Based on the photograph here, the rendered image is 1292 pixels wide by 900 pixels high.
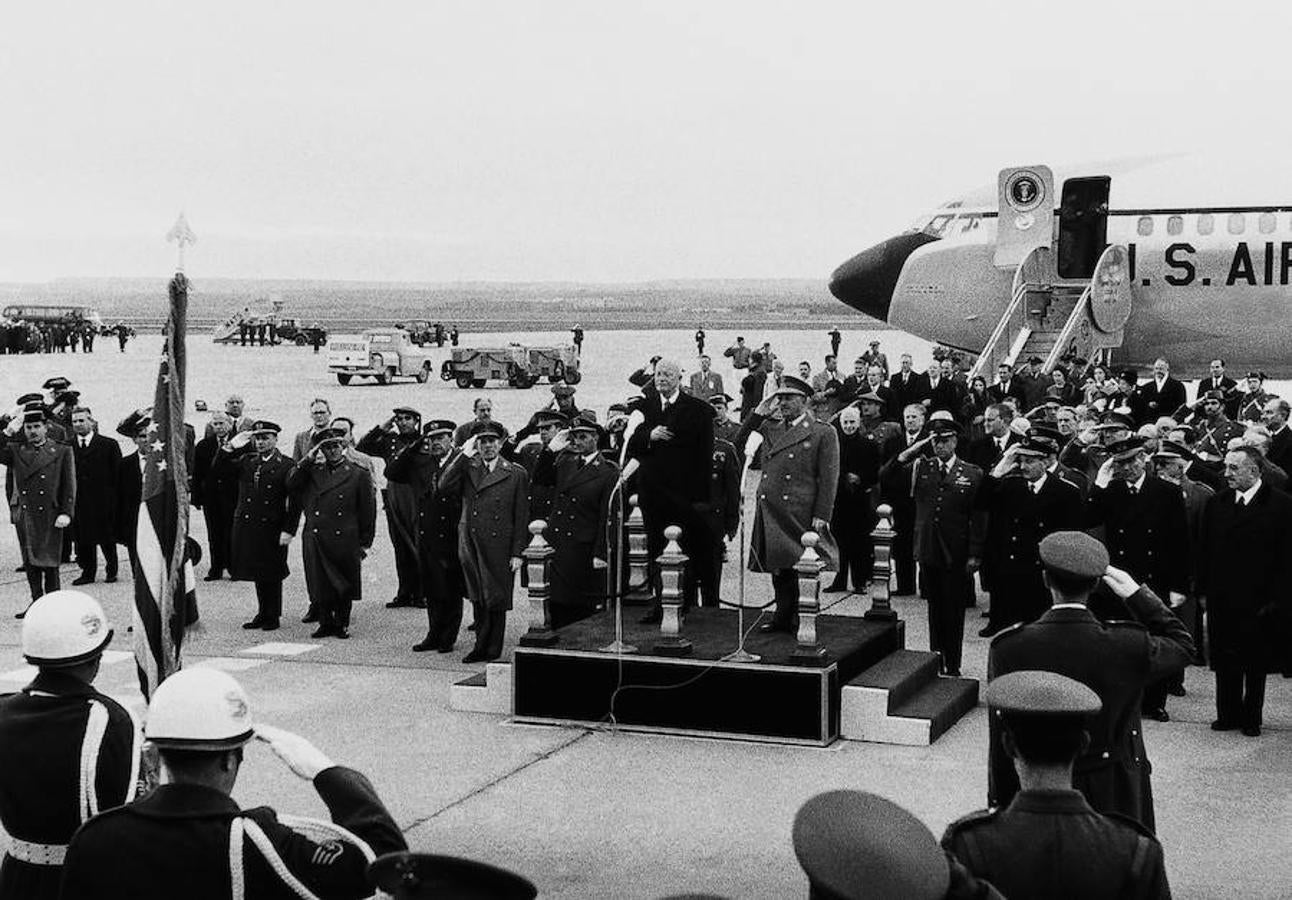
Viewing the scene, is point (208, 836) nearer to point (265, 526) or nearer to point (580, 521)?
point (580, 521)

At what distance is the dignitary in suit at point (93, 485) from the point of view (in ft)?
46.1

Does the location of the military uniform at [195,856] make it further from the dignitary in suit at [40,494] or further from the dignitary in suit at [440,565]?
the dignitary in suit at [40,494]

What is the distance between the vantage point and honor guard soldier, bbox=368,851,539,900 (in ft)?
8.84

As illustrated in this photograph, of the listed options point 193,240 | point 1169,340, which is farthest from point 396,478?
Answer: point 1169,340

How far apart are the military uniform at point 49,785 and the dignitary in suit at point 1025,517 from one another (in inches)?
288

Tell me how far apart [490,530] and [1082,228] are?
16276mm

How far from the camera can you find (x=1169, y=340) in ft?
82.3

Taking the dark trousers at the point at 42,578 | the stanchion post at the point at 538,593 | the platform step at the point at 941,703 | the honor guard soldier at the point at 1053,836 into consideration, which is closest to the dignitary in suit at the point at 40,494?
the dark trousers at the point at 42,578

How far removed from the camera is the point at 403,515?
13.0m

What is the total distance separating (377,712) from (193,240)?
397cm

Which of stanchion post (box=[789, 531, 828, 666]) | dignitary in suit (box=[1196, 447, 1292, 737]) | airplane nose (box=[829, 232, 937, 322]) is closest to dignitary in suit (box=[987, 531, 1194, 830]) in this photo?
stanchion post (box=[789, 531, 828, 666])

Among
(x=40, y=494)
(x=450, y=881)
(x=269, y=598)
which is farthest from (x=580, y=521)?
(x=450, y=881)

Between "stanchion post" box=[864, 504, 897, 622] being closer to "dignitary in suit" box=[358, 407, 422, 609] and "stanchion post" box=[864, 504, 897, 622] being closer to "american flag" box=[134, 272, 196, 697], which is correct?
"dignitary in suit" box=[358, 407, 422, 609]

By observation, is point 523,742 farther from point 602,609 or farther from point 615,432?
point 615,432
